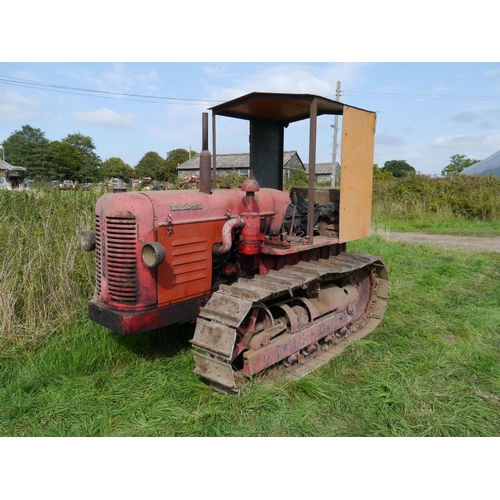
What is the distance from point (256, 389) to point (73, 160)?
197ft

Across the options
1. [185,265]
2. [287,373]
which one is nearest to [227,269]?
[185,265]

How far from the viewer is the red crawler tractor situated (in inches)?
143

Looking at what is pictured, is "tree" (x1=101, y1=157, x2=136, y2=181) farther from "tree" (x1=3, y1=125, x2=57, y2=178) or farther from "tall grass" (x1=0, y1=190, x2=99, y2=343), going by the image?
"tall grass" (x1=0, y1=190, x2=99, y2=343)

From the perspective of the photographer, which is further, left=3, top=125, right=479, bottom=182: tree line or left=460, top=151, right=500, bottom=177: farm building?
left=3, top=125, right=479, bottom=182: tree line

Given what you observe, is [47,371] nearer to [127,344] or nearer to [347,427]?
[127,344]

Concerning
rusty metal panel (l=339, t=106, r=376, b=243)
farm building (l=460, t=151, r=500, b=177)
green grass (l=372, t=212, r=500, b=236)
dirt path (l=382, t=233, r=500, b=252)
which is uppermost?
farm building (l=460, t=151, r=500, b=177)

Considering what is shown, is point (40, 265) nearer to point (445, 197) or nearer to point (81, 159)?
point (445, 197)

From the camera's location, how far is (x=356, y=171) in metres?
5.05

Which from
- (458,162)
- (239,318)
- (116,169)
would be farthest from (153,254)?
(458,162)

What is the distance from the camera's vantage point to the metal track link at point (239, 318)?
3529mm

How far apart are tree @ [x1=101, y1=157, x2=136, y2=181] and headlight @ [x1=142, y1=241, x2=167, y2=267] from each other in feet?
181

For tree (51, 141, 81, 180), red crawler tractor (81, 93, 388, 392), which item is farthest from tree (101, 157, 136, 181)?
red crawler tractor (81, 93, 388, 392)

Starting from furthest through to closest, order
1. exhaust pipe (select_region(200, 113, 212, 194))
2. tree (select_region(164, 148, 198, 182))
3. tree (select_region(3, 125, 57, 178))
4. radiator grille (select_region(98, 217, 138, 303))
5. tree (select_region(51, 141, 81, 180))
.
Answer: tree (select_region(164, 148, 198, 182)) < tree (select_region(51, 141, 81, 180)) < tree (select_region(3, 125, 57, 178)) < exhaust pipe (select_region(200, 113, 212, 194)) < radiator grille (select_region(98, 217, 138, 303))

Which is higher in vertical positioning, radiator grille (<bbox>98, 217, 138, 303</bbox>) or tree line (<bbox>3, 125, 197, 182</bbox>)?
tree line (<bbox>3, 125, 197, 182</bbox>)
